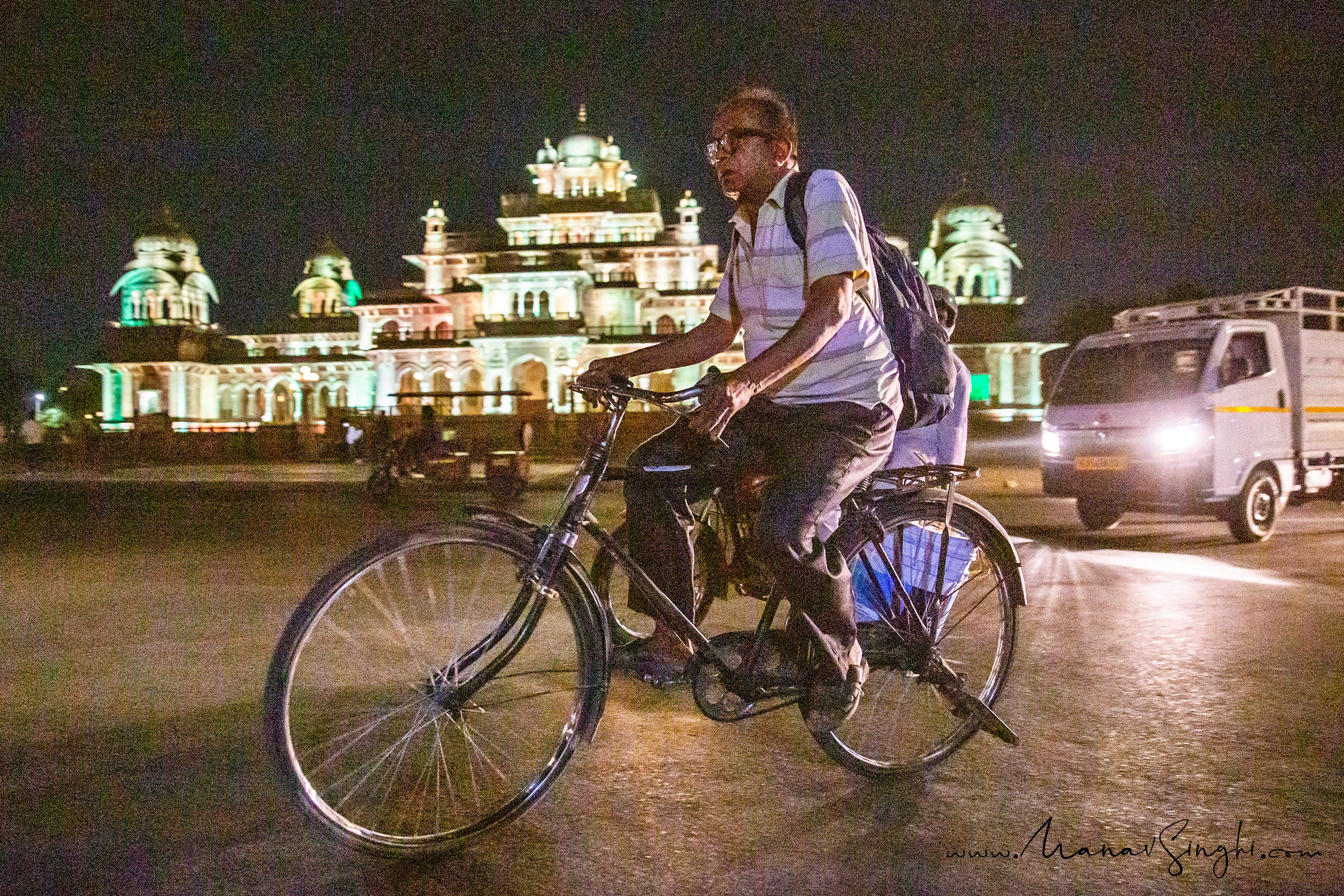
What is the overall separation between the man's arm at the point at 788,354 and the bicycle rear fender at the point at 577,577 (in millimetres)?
479

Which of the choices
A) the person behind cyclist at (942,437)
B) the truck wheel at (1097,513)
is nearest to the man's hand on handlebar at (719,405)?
the person behind cyclist at (942,437)

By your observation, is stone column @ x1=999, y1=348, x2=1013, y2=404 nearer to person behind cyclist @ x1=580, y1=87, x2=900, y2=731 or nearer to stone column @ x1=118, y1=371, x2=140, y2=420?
stone column @ x1=118, y1=371, x2=140, y2=420

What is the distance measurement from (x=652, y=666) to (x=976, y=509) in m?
1.21

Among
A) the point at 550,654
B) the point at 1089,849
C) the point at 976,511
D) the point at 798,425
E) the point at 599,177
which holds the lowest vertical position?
the point at 1089,849

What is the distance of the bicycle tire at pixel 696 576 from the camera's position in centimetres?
302

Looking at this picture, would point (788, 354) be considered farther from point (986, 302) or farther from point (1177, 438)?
point (986, 302)

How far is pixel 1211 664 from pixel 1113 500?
210 inches

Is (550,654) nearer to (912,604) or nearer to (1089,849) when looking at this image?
(912,604)

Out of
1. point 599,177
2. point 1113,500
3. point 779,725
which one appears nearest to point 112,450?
point 1113,500

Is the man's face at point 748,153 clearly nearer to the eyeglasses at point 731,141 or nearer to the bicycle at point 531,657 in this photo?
the eyeglasses at point 731,141

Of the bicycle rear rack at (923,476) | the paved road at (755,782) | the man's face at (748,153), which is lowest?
the paved road at (755,782)

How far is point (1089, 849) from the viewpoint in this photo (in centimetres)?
269

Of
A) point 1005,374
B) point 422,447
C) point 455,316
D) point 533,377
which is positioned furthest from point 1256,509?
point 455,316

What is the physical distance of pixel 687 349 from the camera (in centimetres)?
323
